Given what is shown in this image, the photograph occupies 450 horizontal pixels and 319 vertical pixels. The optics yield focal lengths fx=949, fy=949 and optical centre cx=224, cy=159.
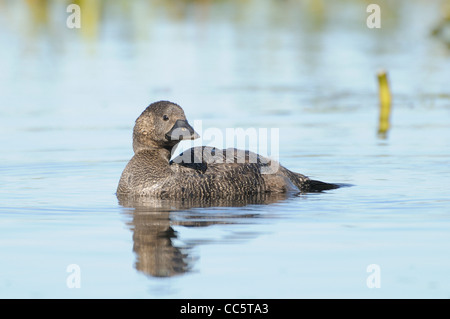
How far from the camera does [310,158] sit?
10297 mm

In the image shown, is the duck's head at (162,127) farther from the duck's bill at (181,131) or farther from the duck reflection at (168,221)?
the duck reflection at (168,221)

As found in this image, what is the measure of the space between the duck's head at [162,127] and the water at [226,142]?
0.61 m

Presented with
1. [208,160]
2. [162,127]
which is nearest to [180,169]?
[208,160]

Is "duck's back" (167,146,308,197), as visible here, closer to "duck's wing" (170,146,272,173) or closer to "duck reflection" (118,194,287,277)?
"duck's wing" (170,146,272,173)

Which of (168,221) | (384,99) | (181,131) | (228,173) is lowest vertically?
(168,221)

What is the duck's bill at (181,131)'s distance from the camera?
26.5ft

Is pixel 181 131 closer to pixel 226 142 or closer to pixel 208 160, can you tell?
pixel 208 160

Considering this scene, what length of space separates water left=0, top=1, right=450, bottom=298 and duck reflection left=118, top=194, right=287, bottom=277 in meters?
0.02

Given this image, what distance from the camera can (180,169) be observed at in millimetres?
8352

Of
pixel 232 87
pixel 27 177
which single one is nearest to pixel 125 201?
pixel 27 177

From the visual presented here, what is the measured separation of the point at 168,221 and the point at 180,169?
109 centimetres

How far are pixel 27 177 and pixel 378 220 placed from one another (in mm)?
3784

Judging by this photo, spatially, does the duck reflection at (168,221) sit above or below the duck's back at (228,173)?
Result: below

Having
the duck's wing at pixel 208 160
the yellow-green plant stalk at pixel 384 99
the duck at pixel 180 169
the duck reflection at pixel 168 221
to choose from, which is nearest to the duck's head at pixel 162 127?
the duck at pixel 180 169
